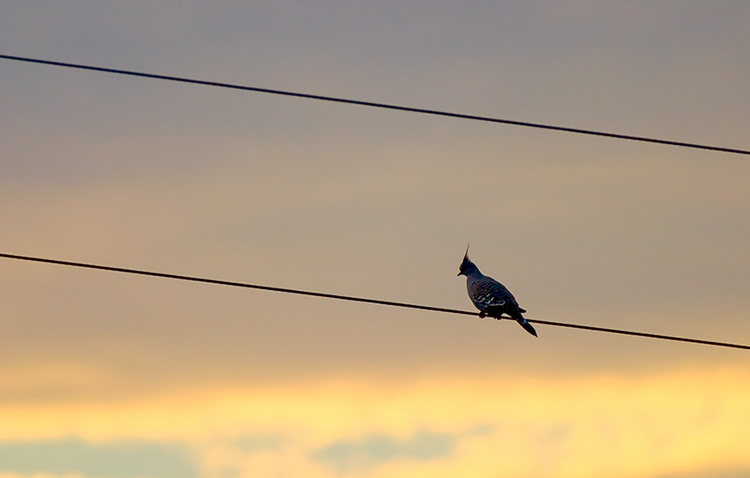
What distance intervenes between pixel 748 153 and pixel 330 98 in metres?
5.32

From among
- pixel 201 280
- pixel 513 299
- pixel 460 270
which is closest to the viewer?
pixel 201 280

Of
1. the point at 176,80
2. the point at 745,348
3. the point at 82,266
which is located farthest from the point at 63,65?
the point at 745,348

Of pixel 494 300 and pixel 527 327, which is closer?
pixel 527 327

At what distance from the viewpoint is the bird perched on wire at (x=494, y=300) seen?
2242 centimetres

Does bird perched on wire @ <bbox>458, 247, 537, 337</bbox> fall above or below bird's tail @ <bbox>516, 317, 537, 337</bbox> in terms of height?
above

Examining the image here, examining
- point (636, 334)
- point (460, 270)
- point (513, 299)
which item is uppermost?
point (460, 270)

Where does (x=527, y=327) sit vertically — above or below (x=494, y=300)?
below

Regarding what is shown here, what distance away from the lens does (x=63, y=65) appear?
15.8m

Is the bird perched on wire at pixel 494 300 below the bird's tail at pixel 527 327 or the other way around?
the other way around

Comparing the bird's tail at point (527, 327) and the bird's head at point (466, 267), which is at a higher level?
the bird's head at point (466, 267)

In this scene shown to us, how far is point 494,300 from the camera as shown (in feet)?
75.5

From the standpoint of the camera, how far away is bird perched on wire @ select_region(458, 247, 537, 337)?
22422 millimetres

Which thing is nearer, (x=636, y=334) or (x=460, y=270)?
(x=636, y=334)

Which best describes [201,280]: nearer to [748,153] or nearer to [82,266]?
[82,266]
